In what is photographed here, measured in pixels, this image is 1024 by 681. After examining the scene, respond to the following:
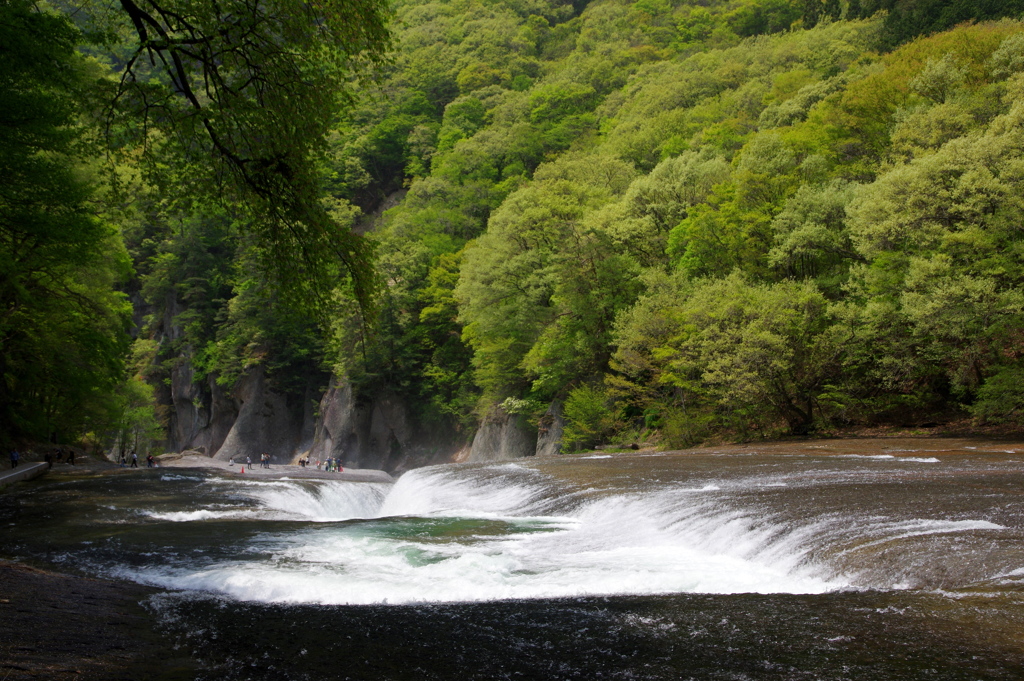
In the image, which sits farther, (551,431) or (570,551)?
(551,431)

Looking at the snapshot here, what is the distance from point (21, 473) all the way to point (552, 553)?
1997cm

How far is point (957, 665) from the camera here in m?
5.16

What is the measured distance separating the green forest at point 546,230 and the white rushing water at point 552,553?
3.18 m

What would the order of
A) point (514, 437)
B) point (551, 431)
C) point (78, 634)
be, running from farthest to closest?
point (514, 437) < point (551, 431) < point (78, 634)

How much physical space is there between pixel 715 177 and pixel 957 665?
33.5m

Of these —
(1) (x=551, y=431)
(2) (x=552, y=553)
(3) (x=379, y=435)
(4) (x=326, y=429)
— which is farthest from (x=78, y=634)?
(4) (x=326, y=429)

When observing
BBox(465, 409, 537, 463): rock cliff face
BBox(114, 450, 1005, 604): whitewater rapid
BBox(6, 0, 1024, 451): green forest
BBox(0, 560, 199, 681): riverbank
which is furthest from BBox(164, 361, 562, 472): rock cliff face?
BBox(0, 560, 199, 681): riverbank

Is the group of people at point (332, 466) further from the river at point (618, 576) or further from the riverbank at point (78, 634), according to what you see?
the riverbank at point (78, 634)

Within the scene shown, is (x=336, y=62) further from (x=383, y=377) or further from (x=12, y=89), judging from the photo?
(x=383, y=377)

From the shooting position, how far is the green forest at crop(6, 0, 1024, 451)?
7391 mm

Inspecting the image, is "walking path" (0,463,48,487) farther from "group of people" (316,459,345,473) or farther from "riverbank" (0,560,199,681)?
"group of people" (316,459,345,473)

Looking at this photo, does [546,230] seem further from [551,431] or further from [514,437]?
[514,437]

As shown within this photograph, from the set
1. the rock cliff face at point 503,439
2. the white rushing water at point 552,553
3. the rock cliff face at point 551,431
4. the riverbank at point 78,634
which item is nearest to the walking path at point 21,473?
the white rushing water at point 552,553

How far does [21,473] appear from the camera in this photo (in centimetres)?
2183
